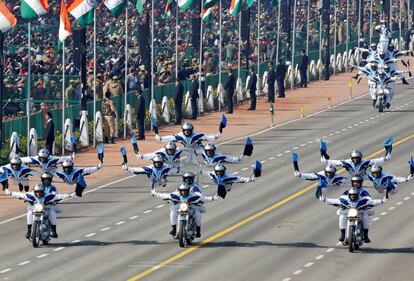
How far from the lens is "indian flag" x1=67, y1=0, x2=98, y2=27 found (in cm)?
6444

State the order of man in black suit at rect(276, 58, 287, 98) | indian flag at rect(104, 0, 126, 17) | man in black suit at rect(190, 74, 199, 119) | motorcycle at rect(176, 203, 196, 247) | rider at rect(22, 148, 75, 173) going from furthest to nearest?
man in black suit at rect(276, 58, 287, 98), man in black suit at rect(190, 74, 199, 119), indian flag at rect(104, 0, 126, 17), rider at rect(22, 148, 75, 173), motorcycle at rect(176, 203, 196, 247)

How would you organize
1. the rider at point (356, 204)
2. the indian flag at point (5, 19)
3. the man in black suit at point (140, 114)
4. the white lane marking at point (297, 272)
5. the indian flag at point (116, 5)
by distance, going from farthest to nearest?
the man in black suit at point (140, 114), the indian flag at point (116, 5), the indian flag at point (5, 19), the rider at point (356, 204), the white lane marking at point (297, 272)

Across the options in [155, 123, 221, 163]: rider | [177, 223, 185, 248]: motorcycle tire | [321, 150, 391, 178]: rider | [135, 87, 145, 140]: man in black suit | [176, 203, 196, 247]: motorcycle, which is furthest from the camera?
[135, 87, 145, 140]: man in black suit

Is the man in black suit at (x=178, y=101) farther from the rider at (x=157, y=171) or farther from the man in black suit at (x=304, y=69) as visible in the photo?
the rider at (x=157, y=171)

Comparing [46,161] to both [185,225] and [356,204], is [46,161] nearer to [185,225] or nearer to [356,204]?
[185,225]

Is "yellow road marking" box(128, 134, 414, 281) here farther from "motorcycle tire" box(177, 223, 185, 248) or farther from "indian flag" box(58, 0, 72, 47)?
"indian flag" box(58, 0, 72, 47)

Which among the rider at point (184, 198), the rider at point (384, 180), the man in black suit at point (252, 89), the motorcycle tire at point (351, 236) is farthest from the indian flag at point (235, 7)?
the motorcycle tire at point (351, 236)

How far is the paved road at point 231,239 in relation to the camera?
44.3m

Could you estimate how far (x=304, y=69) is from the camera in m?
89.8

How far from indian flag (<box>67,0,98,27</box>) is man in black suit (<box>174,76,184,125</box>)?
9288 millimetres

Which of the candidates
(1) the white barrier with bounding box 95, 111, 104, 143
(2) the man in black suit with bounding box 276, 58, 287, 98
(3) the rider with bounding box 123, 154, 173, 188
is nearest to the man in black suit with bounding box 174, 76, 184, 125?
(1) the white barrier with bounding box 95, 111, 104, 143

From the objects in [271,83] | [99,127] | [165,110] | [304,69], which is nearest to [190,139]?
[99,127]

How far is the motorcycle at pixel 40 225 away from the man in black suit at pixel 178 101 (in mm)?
25781

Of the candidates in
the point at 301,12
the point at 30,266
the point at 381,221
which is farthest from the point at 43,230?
the point at 301,12
